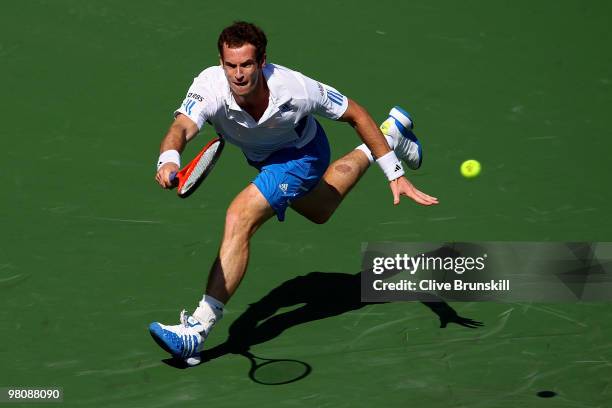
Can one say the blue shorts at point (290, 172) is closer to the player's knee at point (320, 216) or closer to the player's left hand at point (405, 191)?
the player's knee at point (320, 216)

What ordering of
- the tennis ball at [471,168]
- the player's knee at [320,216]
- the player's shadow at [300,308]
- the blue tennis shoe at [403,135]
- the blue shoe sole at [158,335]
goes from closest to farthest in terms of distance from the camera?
the blue shoe sole at [158,335], the player's shadow at [300,308], the player's knee at [320,216], the tennis ball at [471,168], the blue tennis shoe at [403,135]

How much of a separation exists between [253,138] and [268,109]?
31cm

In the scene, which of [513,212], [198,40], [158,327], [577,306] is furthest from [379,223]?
[198,40]

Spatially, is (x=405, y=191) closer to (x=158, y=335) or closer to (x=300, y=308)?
(x=300, y=308)

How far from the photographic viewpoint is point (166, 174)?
7.90m

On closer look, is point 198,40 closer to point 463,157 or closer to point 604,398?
point 463,157

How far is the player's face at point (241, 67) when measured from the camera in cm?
845

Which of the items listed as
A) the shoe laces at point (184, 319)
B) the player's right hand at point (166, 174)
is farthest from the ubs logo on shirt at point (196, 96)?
the shoe laces at point (184, 319)

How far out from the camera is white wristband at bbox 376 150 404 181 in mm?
8945

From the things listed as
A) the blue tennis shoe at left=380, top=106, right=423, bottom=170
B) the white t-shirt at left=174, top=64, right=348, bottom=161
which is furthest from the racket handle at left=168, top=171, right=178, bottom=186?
the blue tennis shoe at left=380, top=106, right=423, bottom=170

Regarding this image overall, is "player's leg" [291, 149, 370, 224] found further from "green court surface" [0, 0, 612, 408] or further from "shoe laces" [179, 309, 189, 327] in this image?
"shoe laces" [179, 309, 189, 327]

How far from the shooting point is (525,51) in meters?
13.7
